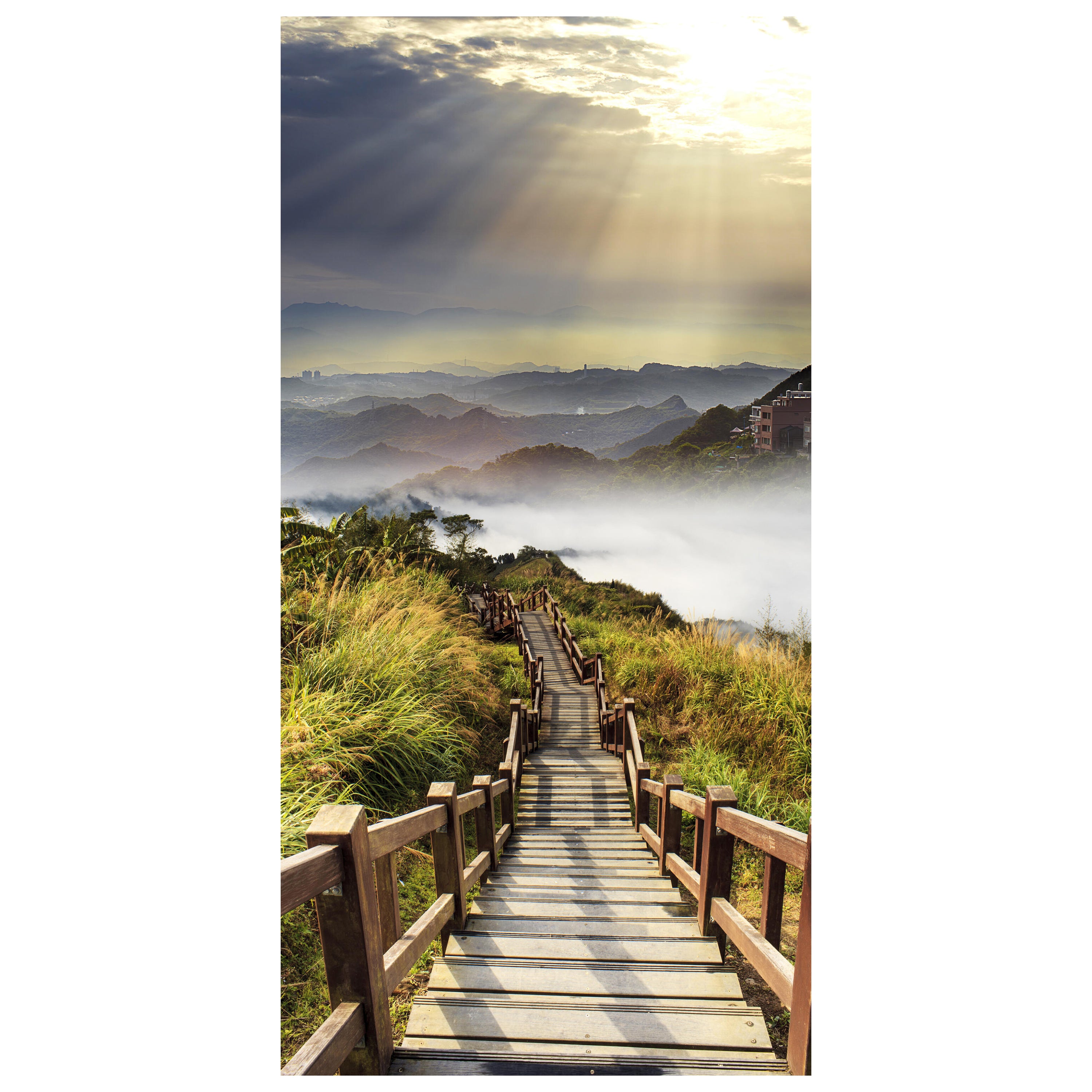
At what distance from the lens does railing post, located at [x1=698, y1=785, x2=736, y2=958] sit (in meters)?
1.42

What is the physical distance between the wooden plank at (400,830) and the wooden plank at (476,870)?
1.29 feet

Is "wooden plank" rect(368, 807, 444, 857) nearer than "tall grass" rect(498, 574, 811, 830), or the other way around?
"wooden plank" rect(368, 807, 444, 857)

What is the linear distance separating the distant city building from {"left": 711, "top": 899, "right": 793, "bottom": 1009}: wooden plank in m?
2.96

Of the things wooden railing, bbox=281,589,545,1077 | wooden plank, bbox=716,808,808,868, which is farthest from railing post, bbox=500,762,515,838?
wooden plank, bbox=716,808,808,868

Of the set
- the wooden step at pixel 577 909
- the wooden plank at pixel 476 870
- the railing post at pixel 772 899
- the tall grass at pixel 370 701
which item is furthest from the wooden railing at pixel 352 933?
the tall grass at pixel 370 701

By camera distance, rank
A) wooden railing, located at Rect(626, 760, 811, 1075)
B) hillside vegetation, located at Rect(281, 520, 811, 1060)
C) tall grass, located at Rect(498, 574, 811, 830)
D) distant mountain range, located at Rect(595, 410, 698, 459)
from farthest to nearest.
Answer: distant mountain range, located at Rect(595, 410, 698, 459), tall grass, located at Rect(498, 574, 811, 830), hillside vegetation, located at Rect(281, 520, 811, 1060), wooden railing, located at Rect(626, 760, 811, 1075)

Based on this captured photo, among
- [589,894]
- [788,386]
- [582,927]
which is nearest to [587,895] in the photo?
[589,894]

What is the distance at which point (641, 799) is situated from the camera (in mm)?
2908

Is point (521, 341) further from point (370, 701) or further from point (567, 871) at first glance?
point (567, 871)

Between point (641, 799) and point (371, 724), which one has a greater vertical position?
point (371, 724)

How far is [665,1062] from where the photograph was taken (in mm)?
1059

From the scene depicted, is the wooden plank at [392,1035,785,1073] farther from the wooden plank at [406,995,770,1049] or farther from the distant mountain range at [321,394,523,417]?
the distant mountain range at [321,394,523,417]

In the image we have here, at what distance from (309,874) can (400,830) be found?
389 millimetres

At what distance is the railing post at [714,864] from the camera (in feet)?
4.67
